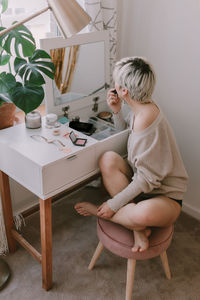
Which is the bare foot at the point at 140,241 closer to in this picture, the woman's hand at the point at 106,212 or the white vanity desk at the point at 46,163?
the woman's hand at the point at 106,212

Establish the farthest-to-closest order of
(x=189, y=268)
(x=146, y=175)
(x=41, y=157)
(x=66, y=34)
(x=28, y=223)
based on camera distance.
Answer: (x=28, y=223) → (x=189, y=268) → (x=146, y=175) → (x=41, y=157) → (x=66, y=34)

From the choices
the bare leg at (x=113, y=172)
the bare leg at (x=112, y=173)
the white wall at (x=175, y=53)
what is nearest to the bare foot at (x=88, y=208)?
the bare leg at (x=112, y=173)

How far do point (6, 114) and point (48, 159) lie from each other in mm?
390

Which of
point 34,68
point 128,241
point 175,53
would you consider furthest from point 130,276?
point 175,53

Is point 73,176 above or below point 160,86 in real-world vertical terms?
below

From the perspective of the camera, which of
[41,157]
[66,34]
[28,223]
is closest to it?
[66,34]

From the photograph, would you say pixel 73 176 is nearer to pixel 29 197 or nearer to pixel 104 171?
pixel 104 171

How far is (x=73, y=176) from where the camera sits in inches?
57.4

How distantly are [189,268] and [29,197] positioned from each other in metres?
1.02

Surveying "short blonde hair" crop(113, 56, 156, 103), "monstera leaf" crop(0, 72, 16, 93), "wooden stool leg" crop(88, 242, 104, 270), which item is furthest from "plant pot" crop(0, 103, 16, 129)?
"wooden stool leg" crop(88, 242, 104, 270)

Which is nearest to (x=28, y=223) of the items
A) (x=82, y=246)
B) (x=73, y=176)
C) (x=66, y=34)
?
(x=82, y=246)

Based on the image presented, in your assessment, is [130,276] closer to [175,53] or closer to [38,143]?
[38,143]

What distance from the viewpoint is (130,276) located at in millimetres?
1532

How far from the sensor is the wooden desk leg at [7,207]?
5.45ft
